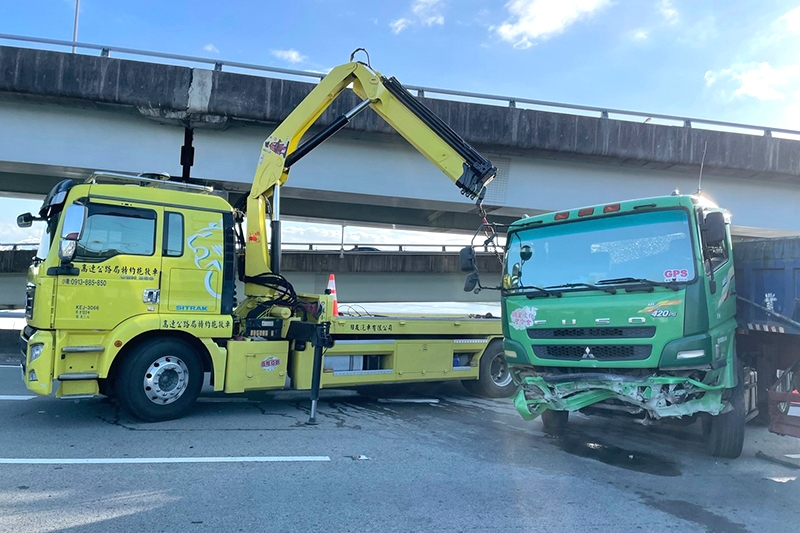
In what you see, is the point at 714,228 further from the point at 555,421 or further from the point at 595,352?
the point at 555,421

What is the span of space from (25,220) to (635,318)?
274 inches

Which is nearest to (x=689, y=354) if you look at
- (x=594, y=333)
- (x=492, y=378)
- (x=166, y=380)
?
(x=594, y=333)

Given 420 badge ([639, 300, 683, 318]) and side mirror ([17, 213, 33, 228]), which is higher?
side mirror ([17, 213, 33, 228])

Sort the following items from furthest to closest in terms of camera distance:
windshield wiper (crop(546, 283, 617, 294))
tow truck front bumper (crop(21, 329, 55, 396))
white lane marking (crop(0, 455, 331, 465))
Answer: tow truck front bumper (crop(21, 329, 55, 396)) < windshield wiper (crop(546, 283, 617, 294)) < white lane marking (crop(0, 455, 331, 465))

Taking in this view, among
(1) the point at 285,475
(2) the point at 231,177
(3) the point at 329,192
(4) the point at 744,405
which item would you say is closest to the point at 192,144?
(2) the point at 231,177

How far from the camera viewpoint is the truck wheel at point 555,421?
7.16m

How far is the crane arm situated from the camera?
821 cm

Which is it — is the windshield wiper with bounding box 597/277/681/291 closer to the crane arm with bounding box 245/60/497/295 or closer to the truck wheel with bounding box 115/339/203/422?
the crane arm with bounding box 245/60/497/295

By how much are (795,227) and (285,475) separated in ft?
44.3

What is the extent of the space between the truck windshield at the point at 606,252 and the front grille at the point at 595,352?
634mm

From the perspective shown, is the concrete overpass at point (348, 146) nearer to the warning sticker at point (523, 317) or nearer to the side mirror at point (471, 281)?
the side mirror at point (471, 281)

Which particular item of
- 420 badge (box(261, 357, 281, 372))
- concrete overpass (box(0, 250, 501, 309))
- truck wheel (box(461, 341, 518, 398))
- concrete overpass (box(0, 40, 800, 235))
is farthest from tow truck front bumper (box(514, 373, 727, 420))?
concrete overpass (box(0, 250, 501, 309))

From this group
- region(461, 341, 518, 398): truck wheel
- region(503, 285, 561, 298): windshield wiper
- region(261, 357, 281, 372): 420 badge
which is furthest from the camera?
region(461, 341, 518, 398): truck wheel

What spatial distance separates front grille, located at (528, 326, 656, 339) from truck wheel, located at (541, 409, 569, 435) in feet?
4.27
